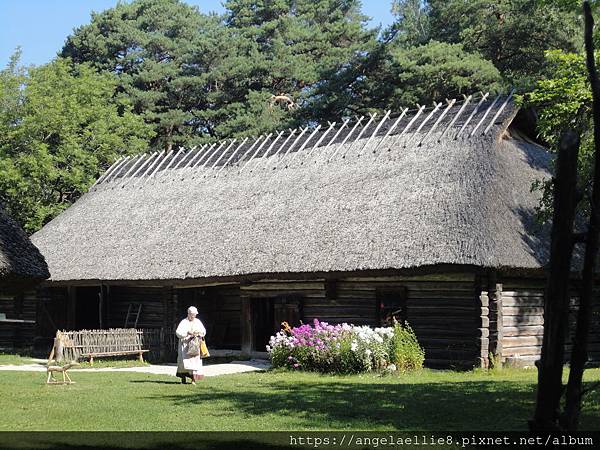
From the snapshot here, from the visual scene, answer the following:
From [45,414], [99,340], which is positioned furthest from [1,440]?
[99,340]

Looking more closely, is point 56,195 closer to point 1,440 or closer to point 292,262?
point 292,262

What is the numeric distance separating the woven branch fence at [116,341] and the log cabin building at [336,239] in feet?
0.74

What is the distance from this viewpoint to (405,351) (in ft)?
56.4

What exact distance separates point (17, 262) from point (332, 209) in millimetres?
9633

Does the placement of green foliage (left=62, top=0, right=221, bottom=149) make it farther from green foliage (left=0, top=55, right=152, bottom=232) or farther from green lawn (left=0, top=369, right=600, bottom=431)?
green lawn (left=0, top=369, right=600, bottom=431)

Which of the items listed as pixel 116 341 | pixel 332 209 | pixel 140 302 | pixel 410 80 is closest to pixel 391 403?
pixel 332 209

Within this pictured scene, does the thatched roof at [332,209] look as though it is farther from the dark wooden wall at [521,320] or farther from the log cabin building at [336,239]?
the dark wooden wall at [521,320]

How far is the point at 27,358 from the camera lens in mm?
23875

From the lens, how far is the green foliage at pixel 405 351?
17047 millimetres

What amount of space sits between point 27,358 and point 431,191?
13032 millimetres

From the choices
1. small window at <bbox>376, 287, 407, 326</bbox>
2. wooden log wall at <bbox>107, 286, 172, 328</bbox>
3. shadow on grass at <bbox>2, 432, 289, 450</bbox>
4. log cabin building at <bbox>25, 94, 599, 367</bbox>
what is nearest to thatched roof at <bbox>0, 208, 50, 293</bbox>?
shadow on grass at <bbox>2, 432, 289, 450</bbox>

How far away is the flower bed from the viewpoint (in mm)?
16688

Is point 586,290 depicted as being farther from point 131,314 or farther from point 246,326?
point 131,314

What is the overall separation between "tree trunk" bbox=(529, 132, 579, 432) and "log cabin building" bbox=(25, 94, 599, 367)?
12.0m
